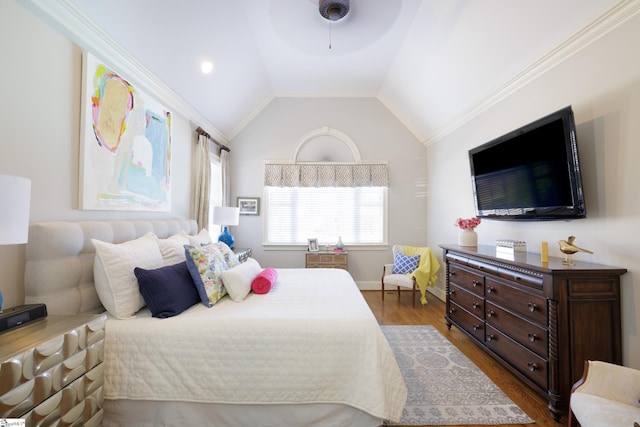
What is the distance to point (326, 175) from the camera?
4664mm

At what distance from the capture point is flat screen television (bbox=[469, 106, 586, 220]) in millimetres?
1880

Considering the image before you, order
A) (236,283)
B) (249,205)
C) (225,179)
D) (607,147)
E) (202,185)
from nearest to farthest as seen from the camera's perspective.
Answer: (607,147)
(236,283)
(202,185)
(225,179)
(249,205)

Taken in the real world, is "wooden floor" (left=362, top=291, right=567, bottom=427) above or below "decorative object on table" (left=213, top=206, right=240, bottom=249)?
below

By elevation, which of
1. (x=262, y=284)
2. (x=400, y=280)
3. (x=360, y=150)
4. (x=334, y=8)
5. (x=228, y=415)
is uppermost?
(x=334, y=8)

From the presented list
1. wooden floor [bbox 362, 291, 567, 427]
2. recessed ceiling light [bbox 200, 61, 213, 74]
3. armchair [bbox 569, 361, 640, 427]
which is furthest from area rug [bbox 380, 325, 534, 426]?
recessed ceiling light [bbox 200, 61, 213, 74]

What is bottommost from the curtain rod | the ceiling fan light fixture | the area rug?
the area rug

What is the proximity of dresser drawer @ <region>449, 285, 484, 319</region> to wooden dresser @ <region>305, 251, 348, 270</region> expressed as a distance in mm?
1823

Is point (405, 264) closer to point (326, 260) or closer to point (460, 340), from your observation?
point (326, 260)

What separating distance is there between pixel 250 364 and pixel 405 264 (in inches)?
123

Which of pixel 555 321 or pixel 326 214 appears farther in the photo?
pixel 326 214

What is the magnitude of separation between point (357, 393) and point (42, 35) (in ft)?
9.49

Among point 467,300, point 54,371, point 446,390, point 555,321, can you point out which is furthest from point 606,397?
point 54,371

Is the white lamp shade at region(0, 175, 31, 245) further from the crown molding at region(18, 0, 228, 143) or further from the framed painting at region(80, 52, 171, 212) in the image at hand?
the crown molding at region(18, 0, 228, 143)

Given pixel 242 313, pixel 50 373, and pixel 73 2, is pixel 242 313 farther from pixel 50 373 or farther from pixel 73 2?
pixel 73 2
